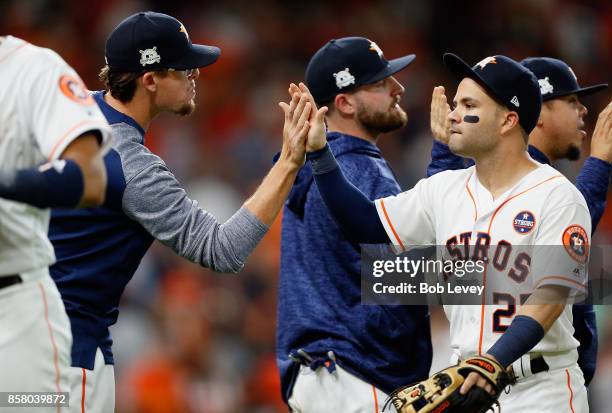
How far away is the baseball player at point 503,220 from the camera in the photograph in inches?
137

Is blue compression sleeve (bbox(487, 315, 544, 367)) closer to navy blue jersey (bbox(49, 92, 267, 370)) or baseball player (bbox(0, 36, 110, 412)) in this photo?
navy blue jersey (bbox(49, 92, 267, 370))

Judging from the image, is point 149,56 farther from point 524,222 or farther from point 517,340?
point 517,340

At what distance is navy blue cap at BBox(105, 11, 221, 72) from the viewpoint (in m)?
3.86

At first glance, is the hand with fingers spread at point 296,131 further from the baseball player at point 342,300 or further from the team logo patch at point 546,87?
the team logo patch at point 546,87

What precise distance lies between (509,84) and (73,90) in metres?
1.67

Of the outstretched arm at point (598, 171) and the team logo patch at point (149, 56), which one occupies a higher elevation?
the team logo patch at point (149, 56)

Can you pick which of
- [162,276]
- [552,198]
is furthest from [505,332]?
[162,276]

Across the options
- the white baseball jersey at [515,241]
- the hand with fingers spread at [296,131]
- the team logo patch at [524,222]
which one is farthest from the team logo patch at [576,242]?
the hand with fingers spread at [296,131]

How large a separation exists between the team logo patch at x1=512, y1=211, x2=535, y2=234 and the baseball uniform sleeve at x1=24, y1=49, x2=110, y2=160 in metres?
1.52

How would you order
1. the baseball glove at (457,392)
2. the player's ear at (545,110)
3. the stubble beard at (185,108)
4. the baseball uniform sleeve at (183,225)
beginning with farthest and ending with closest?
the player's ear at (545,110), the stubble beard at (185,108), the baseball uniform sleeve at (183,225), the baseball glove at (457,392)

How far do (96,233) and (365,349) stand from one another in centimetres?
130

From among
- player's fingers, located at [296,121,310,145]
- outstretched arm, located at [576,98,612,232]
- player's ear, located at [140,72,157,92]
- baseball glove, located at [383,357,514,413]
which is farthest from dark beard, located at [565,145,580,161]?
player's ear, located at [140,72,157,92]

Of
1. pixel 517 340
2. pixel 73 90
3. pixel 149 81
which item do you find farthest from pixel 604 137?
pixel 73 90

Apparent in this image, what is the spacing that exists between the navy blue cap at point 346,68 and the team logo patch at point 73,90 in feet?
5.97
